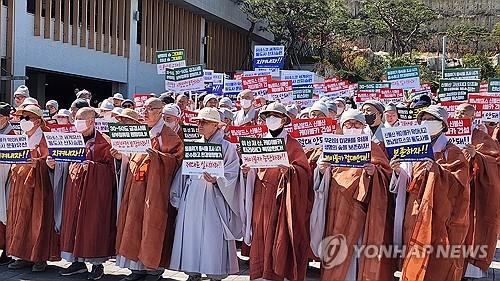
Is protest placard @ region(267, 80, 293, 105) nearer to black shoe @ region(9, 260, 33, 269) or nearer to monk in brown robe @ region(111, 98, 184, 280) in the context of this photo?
monk in brown robe @ region(111, 98, 184, 280)

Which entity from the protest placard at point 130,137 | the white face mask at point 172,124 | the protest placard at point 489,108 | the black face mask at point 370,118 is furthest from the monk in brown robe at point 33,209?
the protest placard at point 489,108

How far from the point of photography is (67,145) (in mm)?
6641

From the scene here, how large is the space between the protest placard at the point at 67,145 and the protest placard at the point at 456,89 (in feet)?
21.5

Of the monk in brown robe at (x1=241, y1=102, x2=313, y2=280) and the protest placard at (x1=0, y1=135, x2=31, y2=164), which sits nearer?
the monk in brown robe at (x1=241, y1=102, x2=313, y2=280)

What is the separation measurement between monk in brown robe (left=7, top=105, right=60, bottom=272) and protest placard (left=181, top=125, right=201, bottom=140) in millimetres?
1519

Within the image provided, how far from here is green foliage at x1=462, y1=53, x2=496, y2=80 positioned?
32.9m

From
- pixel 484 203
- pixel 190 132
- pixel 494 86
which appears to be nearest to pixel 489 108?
pixel 484 203

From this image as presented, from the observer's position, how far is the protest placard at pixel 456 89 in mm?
10937

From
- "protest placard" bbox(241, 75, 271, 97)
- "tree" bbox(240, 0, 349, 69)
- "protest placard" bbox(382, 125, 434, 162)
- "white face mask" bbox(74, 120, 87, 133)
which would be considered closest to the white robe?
"white face mask" bbox(74, 120, 87, 133)

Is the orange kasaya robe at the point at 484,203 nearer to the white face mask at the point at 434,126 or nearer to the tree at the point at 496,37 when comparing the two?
the white face mask at the point at 434,126

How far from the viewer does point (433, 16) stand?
37.2m

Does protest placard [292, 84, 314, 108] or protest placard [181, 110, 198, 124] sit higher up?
protest placard [292, 84, 314, 108]

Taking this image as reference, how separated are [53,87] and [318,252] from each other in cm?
2176

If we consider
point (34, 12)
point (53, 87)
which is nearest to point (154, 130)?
point (34, 12)
